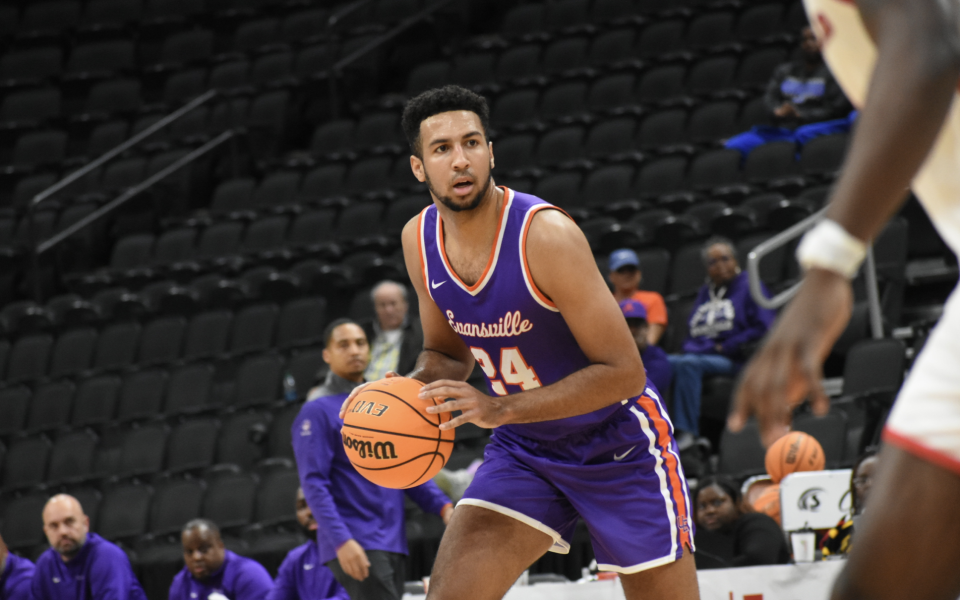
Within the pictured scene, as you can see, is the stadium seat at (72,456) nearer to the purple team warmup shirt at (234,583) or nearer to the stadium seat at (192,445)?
the stadium seat at (192,445)

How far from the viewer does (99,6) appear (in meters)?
17.3

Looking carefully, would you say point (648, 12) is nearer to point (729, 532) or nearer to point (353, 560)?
point (729, 532)

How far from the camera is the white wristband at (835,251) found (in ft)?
4.57

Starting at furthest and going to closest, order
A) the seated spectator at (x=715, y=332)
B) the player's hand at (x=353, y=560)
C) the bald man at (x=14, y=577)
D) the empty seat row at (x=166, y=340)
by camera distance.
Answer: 1. the empty seat row at (x=166, y=340)
2. the seated spectator at (x=715, y=332)
3. the bald man at (x=14, y=577)
4. the player's hand at (x=353, y=560)

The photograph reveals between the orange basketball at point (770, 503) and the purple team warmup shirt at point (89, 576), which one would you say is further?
the purple team warmup shirt at point (89, 576)

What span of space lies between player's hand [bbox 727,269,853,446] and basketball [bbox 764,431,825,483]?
16.6 ft

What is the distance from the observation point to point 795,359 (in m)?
1.35

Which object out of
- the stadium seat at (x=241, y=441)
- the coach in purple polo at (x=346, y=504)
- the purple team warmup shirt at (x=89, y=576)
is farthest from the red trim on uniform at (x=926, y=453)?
the stadium seat at (x=241, y=441)

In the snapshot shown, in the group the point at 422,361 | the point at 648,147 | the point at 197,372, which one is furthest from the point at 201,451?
the point at 422,361

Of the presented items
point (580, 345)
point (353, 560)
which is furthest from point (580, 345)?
point (353, 560)

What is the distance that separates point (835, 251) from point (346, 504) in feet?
14.9

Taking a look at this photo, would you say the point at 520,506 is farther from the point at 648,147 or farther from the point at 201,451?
the point at 648,147

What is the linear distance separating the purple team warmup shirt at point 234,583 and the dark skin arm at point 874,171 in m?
5.93

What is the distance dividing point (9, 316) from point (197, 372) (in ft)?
10.6
